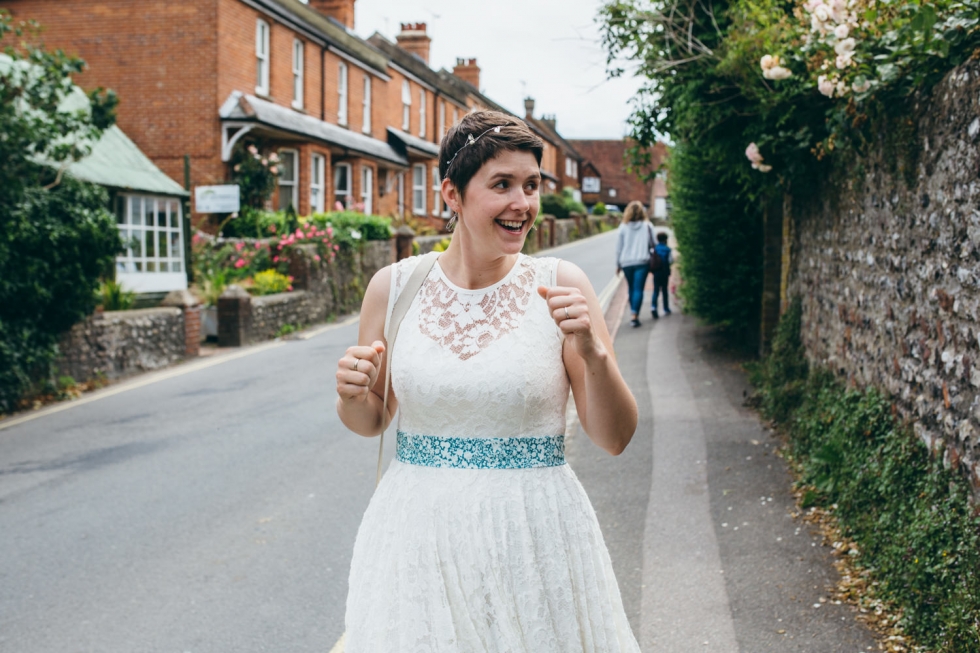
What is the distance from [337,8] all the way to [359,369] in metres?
32.8

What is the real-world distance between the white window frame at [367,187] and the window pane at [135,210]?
1321 centimetres

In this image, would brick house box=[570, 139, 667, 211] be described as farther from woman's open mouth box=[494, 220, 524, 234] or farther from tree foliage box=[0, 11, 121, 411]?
woman's open mouth box=[494, 220, 524, 234]

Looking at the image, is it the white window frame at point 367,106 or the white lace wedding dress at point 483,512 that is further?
the white window frame at point 367,106

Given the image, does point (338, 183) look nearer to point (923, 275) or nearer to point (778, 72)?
point (778, 72)

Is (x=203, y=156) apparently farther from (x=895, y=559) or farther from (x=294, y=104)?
(x=895, y=559)

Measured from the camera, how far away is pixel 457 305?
2662 millimetres

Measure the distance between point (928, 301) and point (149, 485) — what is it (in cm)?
579

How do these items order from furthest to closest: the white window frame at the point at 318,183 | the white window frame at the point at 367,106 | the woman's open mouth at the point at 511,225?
the white window frame at the point at 367,106 < the white window frame at the point at 318,183 < the woman's open mouth at the point at 511,225

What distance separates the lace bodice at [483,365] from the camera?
98.1 inches

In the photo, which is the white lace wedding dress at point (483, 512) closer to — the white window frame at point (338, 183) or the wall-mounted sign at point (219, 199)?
the wall-mounted sign at point (219, 199)

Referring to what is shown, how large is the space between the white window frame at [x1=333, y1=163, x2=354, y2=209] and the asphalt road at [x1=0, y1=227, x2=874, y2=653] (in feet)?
61.4

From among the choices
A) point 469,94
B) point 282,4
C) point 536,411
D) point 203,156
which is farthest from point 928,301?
point 469,94

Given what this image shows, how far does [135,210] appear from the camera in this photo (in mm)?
18281

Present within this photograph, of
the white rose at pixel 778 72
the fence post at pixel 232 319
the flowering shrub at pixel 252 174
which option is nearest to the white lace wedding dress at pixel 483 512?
the white rose at pixel 778 72
